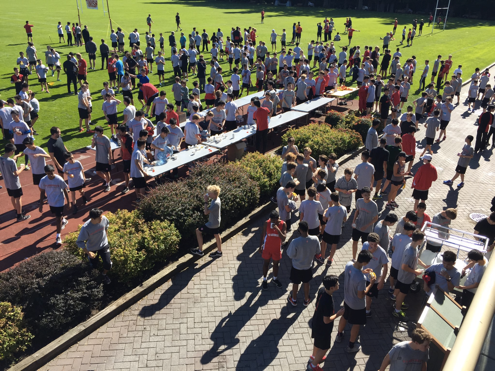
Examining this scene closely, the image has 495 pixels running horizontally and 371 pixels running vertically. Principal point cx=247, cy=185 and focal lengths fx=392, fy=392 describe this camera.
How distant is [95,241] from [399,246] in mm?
5770

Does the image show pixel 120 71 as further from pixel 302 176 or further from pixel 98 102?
pixel 302 176

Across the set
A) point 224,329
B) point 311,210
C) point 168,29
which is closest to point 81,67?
point 311,210

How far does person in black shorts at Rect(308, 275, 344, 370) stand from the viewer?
5727 mm

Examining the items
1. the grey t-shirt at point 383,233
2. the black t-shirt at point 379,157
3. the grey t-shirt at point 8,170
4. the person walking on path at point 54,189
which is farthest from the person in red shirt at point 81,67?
the grey t-shirt at point 383,233

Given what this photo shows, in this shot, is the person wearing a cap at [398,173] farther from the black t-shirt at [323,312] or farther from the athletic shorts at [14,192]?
the athletic shorts at [14,192]

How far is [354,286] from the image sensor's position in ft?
20.5

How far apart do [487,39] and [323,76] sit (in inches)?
1361

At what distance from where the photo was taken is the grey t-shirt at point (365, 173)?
1018cm

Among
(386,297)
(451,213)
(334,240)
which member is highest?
(451,213)

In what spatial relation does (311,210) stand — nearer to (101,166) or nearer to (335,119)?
→ (101,166)

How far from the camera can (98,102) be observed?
18969 millimetres

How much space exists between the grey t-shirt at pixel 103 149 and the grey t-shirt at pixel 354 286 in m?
7.82

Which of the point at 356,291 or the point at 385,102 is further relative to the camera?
the point at 385,102

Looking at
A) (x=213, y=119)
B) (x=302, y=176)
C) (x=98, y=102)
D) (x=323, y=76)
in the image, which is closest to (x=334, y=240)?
(x=302, y=176)
